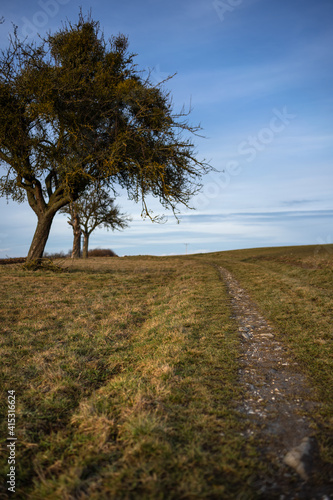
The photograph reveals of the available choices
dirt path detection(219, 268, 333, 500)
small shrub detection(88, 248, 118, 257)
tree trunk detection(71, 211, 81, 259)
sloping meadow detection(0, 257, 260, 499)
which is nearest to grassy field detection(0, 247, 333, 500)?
sloping meadow detection(0, 257, 260, 499)

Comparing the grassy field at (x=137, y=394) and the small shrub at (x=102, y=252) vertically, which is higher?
the small shrub at (x=102, y=252)

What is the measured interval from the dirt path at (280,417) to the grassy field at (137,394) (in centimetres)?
16

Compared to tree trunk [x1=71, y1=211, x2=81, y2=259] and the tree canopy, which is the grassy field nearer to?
the tree canopy

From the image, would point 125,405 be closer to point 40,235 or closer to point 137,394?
point 137,394

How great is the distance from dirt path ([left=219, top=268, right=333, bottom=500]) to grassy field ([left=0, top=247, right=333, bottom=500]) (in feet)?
0.51

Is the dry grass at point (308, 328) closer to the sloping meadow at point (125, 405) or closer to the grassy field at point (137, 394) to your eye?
the grassy field at point (137, 394)

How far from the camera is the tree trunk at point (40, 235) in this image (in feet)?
62.4

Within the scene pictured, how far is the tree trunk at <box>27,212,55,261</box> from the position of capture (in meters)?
19.0

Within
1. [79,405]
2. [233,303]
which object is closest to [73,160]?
[233,303]

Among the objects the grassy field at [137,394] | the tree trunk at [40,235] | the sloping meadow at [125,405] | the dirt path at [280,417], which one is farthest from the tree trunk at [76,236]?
the dirt path at [280,417]

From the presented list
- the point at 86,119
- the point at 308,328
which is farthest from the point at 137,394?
the point at 86,119

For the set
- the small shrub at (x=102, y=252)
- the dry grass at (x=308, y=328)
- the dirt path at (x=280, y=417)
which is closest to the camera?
the dirt path at (x=280, y=417)

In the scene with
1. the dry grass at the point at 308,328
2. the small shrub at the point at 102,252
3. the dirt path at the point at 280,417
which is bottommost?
the dirt path at the point at 280,417

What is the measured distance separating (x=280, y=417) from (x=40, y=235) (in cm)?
1852
